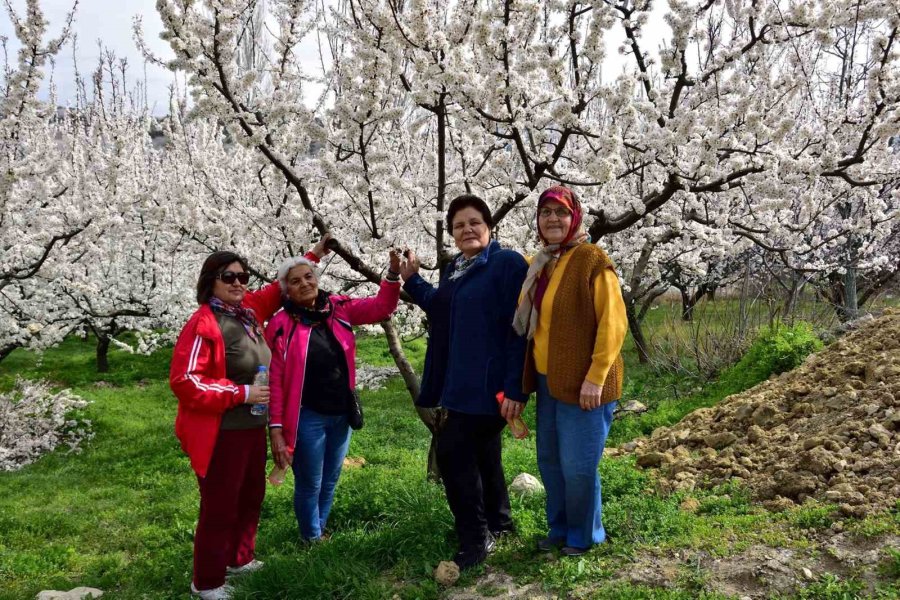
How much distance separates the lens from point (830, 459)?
151 inches

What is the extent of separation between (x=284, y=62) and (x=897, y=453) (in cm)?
500

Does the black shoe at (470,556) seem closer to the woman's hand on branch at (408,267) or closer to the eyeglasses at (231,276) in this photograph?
the woman's hand on branch at (408,267)

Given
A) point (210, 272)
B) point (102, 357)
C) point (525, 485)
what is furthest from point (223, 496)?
point (102, 357)

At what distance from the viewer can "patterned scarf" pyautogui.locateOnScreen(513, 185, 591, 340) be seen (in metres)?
3.08

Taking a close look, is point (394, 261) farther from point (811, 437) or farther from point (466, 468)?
point (811, 437)

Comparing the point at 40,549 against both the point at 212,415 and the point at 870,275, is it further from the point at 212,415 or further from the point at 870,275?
the point at 870,275

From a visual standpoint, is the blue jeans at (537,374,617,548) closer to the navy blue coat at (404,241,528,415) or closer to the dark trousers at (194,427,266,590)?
the navy blue coat at (404,241,528,415)

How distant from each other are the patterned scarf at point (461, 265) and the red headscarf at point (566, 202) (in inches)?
16.2

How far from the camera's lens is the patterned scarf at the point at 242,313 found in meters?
3.41

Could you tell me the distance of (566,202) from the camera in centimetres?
303

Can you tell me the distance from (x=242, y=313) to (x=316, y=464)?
104 cm

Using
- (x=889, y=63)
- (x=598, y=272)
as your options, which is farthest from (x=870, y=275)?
(x=598, y=272)

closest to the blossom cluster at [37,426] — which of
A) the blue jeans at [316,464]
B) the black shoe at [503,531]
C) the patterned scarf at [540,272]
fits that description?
the blue jeans at [316,464]

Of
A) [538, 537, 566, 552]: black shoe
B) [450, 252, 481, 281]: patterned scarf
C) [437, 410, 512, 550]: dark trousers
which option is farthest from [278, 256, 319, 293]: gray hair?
[538, 537, 566, 552]: black shoe
